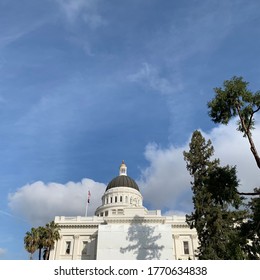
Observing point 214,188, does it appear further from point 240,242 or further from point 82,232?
point 82,232

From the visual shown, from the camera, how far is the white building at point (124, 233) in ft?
149

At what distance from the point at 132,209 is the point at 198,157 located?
93.6 feet

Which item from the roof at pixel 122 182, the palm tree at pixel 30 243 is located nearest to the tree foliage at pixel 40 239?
the palm tree at pixel 30 243

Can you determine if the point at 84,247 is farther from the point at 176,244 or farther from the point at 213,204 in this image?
the point at 213,204

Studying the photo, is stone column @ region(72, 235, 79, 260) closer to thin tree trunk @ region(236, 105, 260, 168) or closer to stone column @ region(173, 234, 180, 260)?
stone column @ region(173, 234, 180, 260)

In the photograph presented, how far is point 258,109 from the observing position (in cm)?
2012

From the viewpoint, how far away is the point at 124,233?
47219mm

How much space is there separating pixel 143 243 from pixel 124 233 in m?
3.53

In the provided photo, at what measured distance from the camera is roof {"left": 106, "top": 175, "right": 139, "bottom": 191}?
244 feet

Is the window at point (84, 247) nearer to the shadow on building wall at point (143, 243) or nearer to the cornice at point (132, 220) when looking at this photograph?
the cornice at point (132, 220)

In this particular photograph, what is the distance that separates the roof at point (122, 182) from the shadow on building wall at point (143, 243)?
26367mm

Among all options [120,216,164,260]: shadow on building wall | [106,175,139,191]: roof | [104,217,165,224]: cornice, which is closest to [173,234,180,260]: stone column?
[104,217,165,224]: cornice

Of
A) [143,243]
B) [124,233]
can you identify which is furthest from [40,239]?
[143,243]
